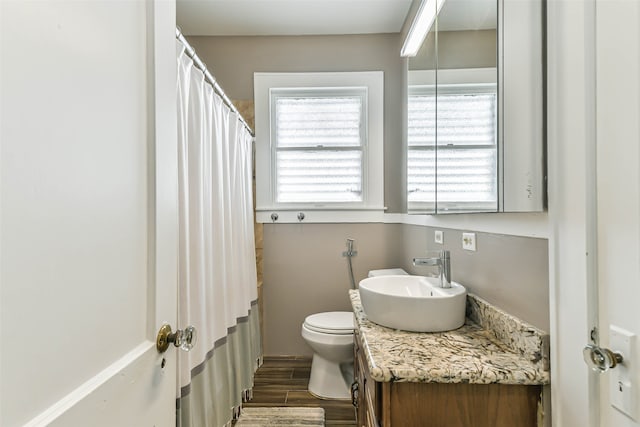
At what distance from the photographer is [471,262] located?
144cm

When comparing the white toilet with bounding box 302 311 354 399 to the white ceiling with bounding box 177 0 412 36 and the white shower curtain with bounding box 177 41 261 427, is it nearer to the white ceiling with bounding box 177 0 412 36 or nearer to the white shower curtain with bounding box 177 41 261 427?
the white shower curtain with bounding box 177 41 261 427

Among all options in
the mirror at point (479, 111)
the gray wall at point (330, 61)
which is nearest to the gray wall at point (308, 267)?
the gray wall at point (330, 61)

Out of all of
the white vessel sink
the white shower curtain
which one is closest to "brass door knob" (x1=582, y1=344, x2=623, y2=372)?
the white vessel sink

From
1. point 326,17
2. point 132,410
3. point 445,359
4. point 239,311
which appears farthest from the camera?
point 326,17

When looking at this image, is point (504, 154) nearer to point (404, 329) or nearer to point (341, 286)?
point (404, 329)

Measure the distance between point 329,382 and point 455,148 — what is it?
1.62 m

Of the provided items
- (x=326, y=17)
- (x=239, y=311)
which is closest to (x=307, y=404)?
(x=239, y=311)

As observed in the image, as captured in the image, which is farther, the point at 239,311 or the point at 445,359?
the point at 239,311

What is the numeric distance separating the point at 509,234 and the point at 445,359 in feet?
Answer: 1.50

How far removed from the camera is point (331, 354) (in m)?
2.13

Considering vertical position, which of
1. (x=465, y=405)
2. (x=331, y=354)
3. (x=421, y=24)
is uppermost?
(x=421, y=24)

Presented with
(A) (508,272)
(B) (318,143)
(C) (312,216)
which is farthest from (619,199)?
(B) (318,143)

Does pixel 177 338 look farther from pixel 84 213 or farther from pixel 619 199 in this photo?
pixel 619 199

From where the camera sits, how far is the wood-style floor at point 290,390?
80.1 inches
